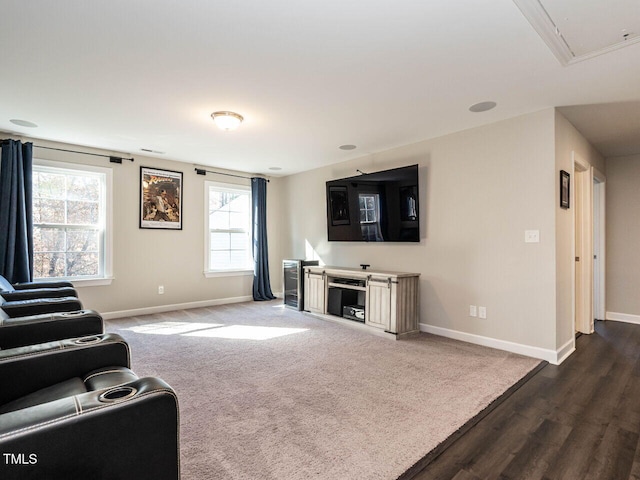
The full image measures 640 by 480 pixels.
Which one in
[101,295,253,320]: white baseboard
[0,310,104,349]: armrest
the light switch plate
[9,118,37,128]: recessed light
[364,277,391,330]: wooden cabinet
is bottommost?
[101,295,253,320]: white baseboard

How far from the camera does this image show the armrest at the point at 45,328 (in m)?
1.97

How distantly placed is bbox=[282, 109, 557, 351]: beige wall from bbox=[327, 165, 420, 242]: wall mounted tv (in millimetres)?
172

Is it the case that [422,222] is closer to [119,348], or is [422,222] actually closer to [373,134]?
[373,134]

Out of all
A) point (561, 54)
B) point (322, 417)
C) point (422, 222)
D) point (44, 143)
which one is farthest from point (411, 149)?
point (44, 143)

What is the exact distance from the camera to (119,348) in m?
1.78

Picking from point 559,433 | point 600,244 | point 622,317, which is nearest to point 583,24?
point 559,433

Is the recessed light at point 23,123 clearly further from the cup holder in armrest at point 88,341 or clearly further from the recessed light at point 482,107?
→ the recessed light at point 482,107

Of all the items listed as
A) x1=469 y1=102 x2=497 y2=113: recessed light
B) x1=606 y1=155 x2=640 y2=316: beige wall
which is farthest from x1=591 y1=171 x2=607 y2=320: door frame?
x1=469 y1=102 x2=497 y2=113: recessed light

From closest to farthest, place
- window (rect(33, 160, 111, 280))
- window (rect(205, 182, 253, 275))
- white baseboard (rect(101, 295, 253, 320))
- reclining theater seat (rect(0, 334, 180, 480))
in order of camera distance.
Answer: reclining theater seat (rect(0, 334, 180, 480)) → window (rect(33, 160, 111, 280)) → white baseboard (rect(101, 295, 253, 320)) → window (rect(205, 182, 253, 275))

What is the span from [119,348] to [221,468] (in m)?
0.80

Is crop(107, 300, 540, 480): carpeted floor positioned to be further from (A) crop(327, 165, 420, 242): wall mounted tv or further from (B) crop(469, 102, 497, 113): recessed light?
(B) crop(469, 102, 497, 113): recessed light

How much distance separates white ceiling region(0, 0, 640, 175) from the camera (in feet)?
6.23

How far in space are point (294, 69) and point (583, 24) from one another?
5.86ft

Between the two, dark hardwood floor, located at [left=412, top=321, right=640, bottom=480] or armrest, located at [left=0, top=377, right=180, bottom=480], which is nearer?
armrest, located at [left=0, top=377, right=180, bottom=480]
